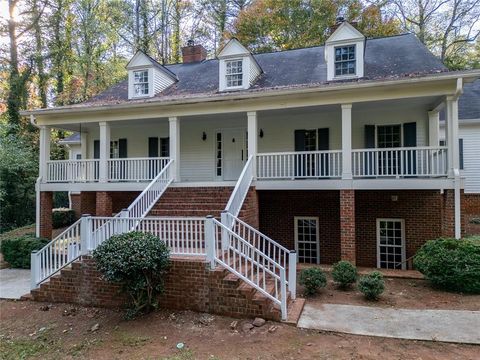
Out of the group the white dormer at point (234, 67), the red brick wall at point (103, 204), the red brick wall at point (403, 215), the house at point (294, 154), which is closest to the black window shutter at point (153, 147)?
the house at point (294, 154)

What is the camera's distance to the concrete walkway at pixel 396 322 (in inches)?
213

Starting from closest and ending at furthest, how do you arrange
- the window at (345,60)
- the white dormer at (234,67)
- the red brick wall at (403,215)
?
the red brick wall at (403,215) → the window at (345,60) → the white dormer at (234,67)

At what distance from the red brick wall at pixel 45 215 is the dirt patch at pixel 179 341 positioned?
6330mm

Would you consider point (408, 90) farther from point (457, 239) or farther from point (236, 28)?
point (236, 28)

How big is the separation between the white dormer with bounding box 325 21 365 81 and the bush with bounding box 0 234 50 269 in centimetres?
1142

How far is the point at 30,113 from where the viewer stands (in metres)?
12.7

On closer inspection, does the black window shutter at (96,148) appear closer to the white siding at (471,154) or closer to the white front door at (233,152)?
the white front door at (233,152)

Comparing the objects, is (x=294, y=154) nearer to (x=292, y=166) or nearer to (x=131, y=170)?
(x=292, y=166)

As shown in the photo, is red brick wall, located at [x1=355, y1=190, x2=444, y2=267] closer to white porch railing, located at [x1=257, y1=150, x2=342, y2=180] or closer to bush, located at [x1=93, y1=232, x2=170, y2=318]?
white porch railing, located at [x1=257, y1=150, x2=342, y2=180]

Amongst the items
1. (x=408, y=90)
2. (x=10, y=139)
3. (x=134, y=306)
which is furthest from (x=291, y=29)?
(x=134, y=306)

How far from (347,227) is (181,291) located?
5108mm

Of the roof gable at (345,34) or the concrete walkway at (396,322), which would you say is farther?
the roof gable at (345,34)

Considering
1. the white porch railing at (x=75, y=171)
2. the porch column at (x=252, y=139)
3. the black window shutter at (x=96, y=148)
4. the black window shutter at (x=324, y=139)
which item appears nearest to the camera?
the porch column at (x=252, y=139)

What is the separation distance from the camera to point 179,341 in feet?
18.1
